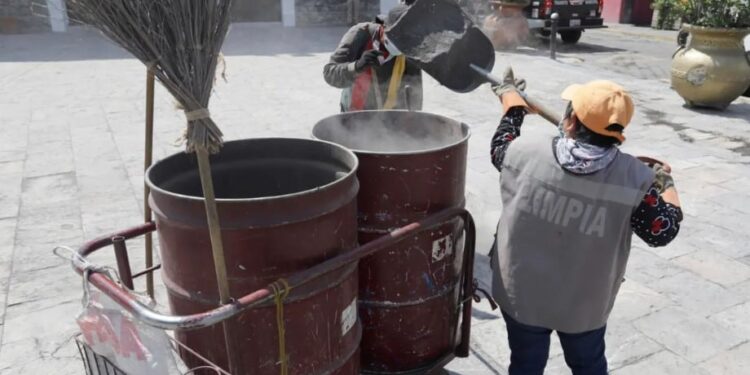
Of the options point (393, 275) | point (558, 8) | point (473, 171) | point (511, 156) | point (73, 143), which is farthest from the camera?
point (558, 8)

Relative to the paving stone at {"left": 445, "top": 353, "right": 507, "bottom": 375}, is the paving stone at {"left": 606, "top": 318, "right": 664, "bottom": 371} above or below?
above

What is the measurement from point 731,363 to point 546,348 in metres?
1.28

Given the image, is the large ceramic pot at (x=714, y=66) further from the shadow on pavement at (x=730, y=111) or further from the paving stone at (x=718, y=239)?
the paving stone at (x=718, y=239)

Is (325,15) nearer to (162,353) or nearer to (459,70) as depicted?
(459,70)

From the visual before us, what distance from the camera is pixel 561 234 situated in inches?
86.4

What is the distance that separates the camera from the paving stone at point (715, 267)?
12.8 feet

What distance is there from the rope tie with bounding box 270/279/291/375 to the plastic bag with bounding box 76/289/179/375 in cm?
34

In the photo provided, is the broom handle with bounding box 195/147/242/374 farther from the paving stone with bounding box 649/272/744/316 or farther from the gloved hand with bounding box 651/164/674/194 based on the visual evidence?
the paving stone with bounding box 649/272/744/316

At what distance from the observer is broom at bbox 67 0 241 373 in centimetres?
151

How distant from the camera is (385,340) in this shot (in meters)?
2.69

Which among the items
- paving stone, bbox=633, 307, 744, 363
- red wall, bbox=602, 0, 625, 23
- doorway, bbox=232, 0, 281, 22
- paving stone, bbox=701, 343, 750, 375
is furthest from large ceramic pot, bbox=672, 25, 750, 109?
doorway, bbox=232, 0, 281, 22

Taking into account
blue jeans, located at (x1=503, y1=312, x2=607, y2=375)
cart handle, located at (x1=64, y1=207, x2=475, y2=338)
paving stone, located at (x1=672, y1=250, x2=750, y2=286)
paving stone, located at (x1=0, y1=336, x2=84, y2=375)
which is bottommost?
paving stone, located at (x1=0, y1=336, x2=84, y2=375)

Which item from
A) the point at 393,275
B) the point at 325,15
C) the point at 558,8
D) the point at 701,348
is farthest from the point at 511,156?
the point at 325,15

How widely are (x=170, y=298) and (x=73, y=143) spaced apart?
5.49 m
